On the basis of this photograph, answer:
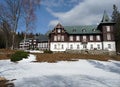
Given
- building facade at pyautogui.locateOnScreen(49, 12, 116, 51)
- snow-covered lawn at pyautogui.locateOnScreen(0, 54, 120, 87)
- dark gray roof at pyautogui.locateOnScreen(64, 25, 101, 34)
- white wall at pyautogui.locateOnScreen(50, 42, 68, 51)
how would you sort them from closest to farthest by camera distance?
snow-covered lawn at pyautogui.locateOnScreen(0, 54, 120, 87)
building facade at pyautogui.locateOnScreen(49, 12, 116, 51)
white wall at pyautogui.locateOnScreen(50, 42, 68, 51)
dark gray roof at pyautogui.locateOnScreen(64, 25, 101, 34)

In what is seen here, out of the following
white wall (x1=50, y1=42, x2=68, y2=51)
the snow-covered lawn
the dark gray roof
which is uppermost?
the dark gray roof

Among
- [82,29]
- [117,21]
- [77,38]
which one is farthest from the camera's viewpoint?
[117,21]

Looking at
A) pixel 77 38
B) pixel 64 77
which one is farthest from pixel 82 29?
pixel 64 77

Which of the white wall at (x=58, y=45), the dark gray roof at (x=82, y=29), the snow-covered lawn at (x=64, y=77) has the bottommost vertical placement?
the snow-covered lawn at (x=64, y=77)

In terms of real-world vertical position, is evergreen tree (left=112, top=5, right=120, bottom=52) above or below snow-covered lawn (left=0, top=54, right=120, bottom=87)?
above

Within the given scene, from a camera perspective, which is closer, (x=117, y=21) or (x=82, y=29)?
(x=82, y=29)

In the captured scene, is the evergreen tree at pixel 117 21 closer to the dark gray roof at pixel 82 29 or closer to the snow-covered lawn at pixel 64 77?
the dark gray roof at pixel 82 29

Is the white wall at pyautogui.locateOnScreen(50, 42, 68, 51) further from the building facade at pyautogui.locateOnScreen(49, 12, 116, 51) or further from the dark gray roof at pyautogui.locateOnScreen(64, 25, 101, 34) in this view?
the dark gray roof at pyautogui.locateOnScreen(64, 25, 101, 34)

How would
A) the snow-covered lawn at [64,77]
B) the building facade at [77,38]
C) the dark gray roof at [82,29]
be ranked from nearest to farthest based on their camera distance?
the snow-covered lawn at [64,77] → the building facade at [77,38] → the dark gray roof at [82,29]

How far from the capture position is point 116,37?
54.2 m

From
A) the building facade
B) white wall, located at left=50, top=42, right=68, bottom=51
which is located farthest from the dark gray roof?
white wall, located at left=50, top=42, right=68, bottom=51

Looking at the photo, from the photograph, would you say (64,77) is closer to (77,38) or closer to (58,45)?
(58,45)

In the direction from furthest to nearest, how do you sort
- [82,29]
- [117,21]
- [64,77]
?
[117,21] → [82,29] → [64,77]

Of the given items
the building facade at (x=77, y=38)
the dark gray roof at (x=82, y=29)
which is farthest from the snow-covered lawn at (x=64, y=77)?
the dark gray roof at (x=82, y=29)
